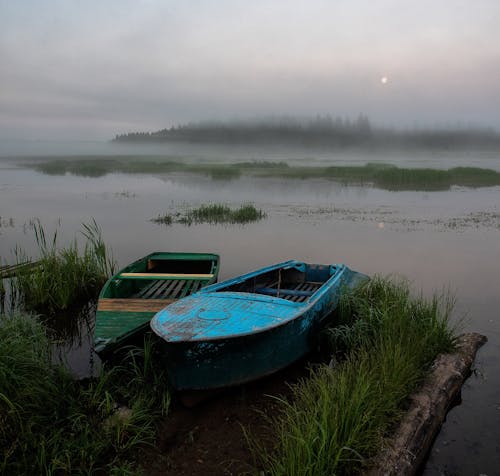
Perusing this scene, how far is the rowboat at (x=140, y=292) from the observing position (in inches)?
220

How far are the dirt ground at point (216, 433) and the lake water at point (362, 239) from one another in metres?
1.91

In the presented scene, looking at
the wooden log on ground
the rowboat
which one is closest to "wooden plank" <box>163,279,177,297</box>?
the rowboat

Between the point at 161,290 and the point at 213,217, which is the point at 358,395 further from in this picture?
the point at 213,217

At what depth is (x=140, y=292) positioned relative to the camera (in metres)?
8.34

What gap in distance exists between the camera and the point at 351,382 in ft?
14.7

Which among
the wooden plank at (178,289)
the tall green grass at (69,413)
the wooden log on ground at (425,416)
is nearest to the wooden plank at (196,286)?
the wooden plank at (178,289)

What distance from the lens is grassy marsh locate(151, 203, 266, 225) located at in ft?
58.5

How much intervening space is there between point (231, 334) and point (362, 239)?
1082 centimetres

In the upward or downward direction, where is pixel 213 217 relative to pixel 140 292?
upward

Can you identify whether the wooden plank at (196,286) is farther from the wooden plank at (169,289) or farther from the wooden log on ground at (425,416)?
the wooden log on ground at (425,416)

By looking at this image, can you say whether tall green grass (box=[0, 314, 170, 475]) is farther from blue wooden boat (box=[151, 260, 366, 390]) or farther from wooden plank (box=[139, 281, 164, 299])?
wooden plank (box=[139, 281, 164, 299])

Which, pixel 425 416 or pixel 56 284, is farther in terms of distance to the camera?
pixel 56 284

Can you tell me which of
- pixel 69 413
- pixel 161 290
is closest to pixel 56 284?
pixel 161 290

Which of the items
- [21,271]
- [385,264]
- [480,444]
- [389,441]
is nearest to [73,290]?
[21,271]
